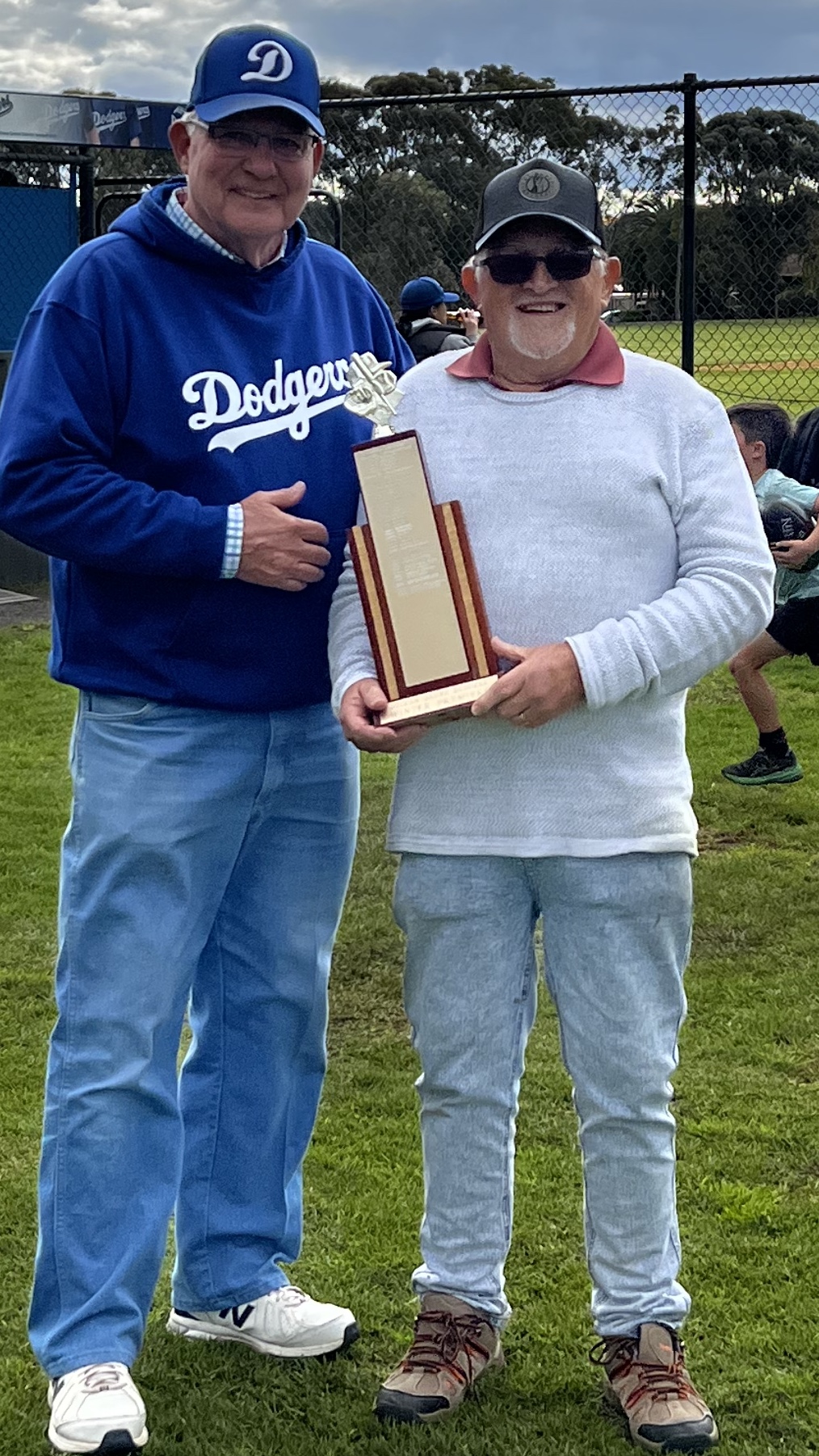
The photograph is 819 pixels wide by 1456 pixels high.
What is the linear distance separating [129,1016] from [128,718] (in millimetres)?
444

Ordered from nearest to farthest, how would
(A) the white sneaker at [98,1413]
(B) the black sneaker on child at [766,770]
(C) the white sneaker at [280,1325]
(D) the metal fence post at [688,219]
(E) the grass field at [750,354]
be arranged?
(A) the white sneaker at [98,1413] → (C) the white sneaker at [280,1325] → (B) the black sneaker on child at [766,770] → (D) the metal fence post at [688,219] → (E) the grass field at [750,354]

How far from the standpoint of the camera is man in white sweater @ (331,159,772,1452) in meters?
2.46

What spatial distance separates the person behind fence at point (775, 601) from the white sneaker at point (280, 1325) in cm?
382

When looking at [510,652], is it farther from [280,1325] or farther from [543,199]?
[280,1325]

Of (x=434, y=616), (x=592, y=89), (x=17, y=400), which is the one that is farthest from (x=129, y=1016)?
(x=592, y=89)

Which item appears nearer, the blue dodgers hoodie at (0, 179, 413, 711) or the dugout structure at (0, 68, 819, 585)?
the blue dodgers hoodie at (0, 179, 413, 711)

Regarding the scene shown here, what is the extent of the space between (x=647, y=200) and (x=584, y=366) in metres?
8.27

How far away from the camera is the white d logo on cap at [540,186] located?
247 centimetres

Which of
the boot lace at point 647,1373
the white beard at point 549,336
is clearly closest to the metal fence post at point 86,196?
the white beard at point 549,336

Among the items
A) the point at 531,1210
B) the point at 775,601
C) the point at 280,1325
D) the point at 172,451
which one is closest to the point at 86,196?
the point at 775,601

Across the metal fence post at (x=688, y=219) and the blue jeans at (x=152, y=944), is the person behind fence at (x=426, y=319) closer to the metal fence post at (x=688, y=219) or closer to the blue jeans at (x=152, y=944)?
the metal fence post at (x=688, y=219)

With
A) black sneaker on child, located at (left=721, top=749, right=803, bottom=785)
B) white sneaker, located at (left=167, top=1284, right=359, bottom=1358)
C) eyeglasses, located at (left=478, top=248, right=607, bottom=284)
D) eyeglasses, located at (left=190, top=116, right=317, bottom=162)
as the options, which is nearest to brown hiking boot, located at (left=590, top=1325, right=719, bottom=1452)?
white sneaker, located at (left=167, top=1284, right=359, bottom=1358)

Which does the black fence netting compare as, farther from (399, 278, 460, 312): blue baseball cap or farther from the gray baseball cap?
the gray baseball cap

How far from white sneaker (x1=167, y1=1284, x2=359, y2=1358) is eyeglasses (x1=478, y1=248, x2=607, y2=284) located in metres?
1.70
